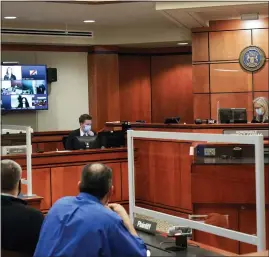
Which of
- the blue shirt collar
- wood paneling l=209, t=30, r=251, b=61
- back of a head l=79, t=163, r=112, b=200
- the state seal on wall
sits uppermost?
wood paneling l=209, t=30, r=251, b=61

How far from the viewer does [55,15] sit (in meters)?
7.92

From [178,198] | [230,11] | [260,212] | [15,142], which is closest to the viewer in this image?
[260,212]

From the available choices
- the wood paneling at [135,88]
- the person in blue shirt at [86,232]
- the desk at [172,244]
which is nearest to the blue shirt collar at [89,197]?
the person in blue shirt at [86,232]

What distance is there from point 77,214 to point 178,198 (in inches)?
172

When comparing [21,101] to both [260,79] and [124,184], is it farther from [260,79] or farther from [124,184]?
[260,79]

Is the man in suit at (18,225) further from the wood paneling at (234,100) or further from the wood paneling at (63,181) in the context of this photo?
the wood paneling at (234,100)

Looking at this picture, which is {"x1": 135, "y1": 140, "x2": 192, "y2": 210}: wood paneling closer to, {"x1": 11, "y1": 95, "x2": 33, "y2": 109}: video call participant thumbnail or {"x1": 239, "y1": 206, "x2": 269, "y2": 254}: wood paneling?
{"x1": 11, "y1": 95, "x2": 33, "y2": 109}: video call participant thumbnail

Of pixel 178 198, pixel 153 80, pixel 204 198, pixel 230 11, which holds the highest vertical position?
pixel 230 11

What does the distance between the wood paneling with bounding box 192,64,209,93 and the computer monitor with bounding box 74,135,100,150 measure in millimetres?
2327

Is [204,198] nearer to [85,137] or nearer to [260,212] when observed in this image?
[260,212]

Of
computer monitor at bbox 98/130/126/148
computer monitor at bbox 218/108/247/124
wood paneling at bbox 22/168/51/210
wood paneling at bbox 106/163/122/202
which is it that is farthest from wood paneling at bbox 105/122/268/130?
wood paneling at bbox 22/168/51/210

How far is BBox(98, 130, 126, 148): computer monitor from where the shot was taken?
23.1 ft

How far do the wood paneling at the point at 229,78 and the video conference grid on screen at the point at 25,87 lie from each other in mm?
2757

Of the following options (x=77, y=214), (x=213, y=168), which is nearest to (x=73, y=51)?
(x=213, y=168)
